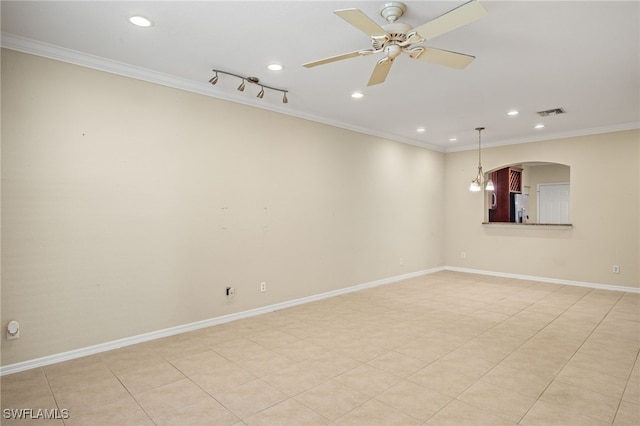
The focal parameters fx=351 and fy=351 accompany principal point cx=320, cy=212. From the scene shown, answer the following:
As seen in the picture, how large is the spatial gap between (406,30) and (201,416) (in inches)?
110

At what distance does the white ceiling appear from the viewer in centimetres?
246

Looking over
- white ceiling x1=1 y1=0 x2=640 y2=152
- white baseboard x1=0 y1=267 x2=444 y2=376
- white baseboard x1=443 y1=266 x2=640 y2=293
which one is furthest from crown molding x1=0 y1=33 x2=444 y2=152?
white baseboard x1=443 y1=266 x2=640 y2=293

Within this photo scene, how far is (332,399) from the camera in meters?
2.40

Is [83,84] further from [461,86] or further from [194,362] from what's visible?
[461,86]

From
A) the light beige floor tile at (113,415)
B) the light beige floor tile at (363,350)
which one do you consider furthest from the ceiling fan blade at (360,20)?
the light beige floor tile at (113,415)

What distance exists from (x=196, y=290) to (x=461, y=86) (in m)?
3.71

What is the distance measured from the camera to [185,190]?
3.77m

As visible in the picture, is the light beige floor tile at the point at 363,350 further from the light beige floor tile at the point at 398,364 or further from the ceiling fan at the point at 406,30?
the ceiling fan at the point at 406,30

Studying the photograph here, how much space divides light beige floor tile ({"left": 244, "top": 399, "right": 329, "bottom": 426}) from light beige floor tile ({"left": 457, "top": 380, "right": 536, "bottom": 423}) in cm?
102

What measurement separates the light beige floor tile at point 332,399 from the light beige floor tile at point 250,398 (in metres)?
0.18

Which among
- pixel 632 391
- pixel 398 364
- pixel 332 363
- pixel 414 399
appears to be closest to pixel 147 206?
pixel 332 363

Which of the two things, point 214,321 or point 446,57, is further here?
point 214,321

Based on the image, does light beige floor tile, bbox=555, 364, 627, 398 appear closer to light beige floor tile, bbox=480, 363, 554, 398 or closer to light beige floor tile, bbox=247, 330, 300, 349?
light beige floor tile, bbox=480, 363, 554, 398

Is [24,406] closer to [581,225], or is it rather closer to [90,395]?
[90,395]
